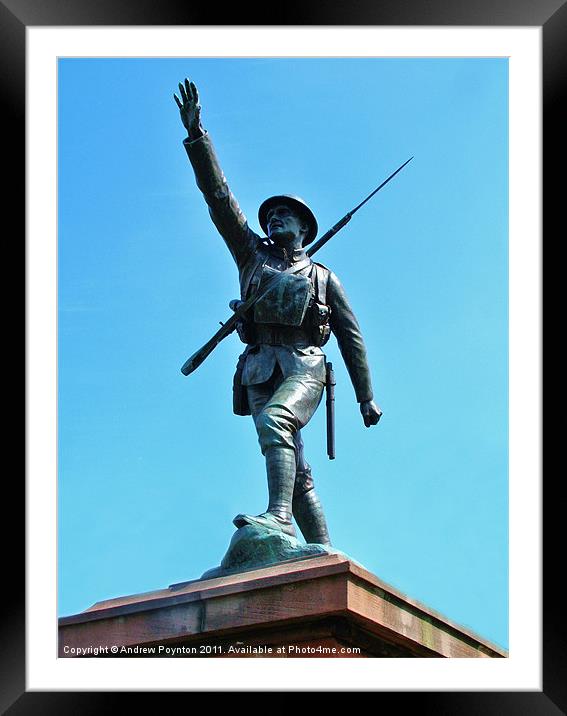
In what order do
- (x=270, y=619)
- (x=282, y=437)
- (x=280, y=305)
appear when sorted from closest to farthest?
(x=270, y=619) < (x=282, y=437) < (x=280, y=305)

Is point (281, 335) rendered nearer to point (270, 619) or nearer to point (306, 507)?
point (306, 507)

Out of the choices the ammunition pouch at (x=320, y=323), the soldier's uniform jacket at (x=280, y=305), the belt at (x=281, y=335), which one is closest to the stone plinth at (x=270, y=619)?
the soldier's uniform jacket at (x=280, y=305)

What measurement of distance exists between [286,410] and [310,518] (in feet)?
3.17

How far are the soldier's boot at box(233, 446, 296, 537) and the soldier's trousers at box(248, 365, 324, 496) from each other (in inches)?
3.2

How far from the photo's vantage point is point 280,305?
10.7 meters

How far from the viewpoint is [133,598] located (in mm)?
9344

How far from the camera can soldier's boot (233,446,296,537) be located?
9.83 m

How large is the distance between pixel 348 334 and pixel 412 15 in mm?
2866

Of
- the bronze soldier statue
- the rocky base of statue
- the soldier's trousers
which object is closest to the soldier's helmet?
the bronze soldier statue

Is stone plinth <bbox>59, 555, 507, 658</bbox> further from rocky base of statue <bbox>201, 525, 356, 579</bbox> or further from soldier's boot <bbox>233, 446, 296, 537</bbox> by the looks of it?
soldier's boot <bbox>233, 446, 296, 537</bbox>

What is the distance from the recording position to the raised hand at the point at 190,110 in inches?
414

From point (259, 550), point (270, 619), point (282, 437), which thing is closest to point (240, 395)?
point (282, 437)
